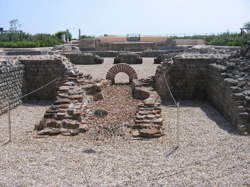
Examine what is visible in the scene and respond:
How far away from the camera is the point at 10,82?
462 inches

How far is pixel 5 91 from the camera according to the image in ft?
37.1

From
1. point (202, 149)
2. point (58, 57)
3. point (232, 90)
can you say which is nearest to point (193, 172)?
point (202, 149)

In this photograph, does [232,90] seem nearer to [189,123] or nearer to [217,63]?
[189,123]

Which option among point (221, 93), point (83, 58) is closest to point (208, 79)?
point (221, 93)

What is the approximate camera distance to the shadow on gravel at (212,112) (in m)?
8.91

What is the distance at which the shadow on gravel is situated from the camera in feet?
29.2

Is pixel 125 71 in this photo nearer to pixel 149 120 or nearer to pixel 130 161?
pixel 149 120

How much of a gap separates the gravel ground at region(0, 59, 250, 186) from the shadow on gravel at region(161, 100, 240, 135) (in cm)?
11

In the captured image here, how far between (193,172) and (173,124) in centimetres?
333

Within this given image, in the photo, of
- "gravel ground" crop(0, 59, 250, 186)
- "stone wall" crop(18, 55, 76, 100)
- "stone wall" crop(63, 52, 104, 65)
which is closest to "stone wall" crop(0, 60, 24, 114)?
"stone wall" crop(18, 55, 76, 100)

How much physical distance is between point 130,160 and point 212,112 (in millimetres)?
4973

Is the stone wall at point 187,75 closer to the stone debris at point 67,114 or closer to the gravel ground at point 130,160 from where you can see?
the stone debris at point 67,114

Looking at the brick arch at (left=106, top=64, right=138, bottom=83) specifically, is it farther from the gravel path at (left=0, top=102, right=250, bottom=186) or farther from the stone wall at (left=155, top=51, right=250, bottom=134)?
the gravel path at (left=0, top=102, right=250, bottom=186)

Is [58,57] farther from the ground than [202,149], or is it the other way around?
[58,57]
